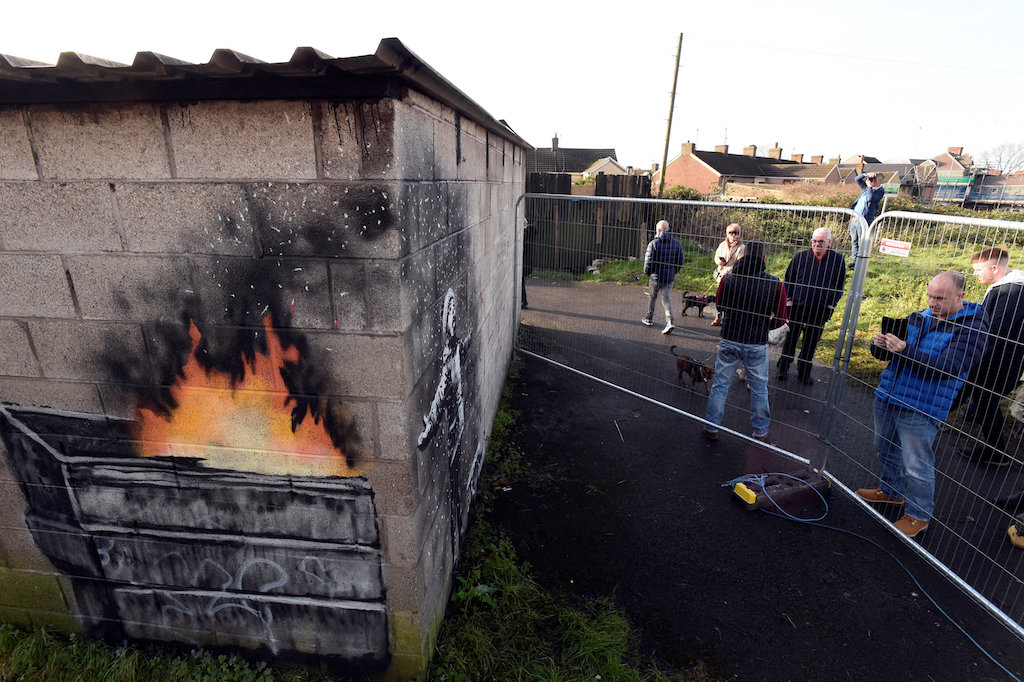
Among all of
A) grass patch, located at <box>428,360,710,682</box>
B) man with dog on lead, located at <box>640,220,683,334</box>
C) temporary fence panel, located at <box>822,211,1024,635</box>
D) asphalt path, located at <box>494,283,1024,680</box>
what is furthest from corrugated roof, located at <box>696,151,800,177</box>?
grass patch, located at <box>428,360,710,682</box>

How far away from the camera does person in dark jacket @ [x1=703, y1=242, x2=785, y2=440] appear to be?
412cm

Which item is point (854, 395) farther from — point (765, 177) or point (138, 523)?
point (765, 177)

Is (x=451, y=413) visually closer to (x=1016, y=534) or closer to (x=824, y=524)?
(x=824, y=524)

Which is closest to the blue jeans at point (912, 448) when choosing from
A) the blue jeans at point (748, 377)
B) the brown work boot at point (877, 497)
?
the brown work boot at point (877, 497)

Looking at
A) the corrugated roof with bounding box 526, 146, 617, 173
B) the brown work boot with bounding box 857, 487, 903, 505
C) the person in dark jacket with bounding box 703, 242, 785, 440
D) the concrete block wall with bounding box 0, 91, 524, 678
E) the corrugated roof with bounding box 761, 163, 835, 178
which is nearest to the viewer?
the concrete block wall with bounding box 0, 91, 524, 678

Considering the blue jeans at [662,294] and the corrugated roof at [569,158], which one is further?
the corrugated roof at [569,158]

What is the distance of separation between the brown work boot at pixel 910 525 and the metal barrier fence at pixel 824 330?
0.10 m

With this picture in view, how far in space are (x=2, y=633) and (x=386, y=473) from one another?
7.58 ft

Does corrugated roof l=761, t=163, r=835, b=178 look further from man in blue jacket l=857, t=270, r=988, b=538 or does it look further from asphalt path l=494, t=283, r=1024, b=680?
man in blue jacket l=857, t=270, r=988, b=538

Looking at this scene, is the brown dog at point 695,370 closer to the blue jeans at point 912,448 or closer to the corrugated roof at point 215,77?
the blue jeans at point 912,448

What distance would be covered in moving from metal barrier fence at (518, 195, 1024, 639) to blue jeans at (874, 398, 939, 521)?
16 centimetres

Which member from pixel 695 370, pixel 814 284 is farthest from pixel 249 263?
pixel 814 284

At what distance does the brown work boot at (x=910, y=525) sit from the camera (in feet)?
11.0

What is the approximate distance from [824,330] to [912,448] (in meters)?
3.19
